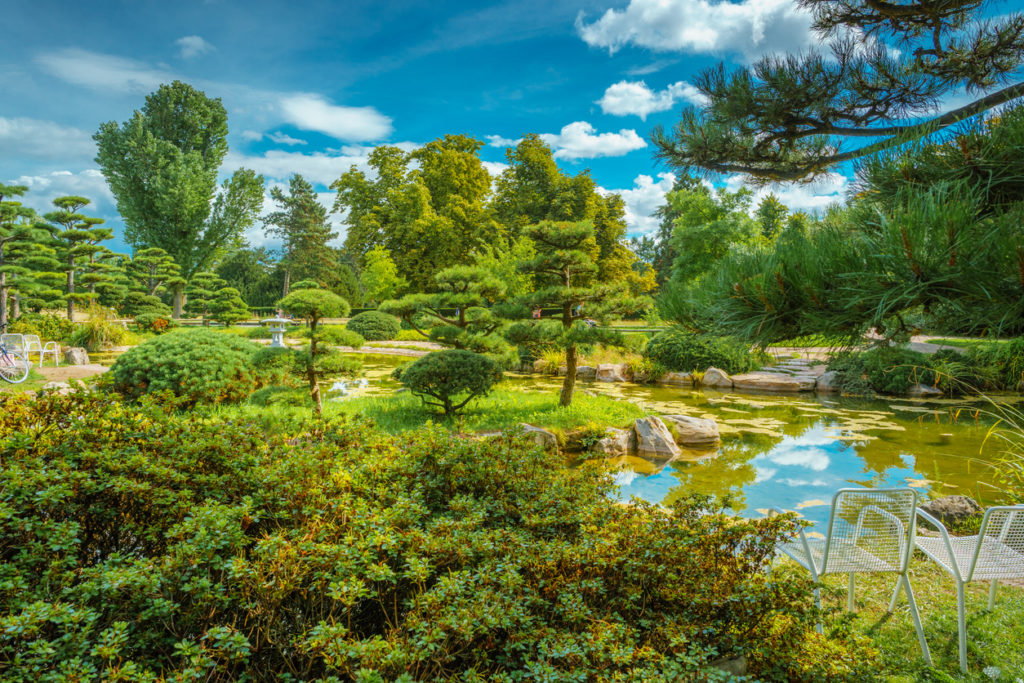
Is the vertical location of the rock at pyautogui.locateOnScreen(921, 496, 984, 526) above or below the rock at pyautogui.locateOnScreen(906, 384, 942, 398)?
below

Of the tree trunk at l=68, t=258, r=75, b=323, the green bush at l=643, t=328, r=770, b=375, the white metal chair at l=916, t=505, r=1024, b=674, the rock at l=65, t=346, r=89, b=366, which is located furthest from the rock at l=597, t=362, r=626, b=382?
the tree trunk at l=68, t=258, r=75, b=323

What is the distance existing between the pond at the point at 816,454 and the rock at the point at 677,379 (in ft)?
5.49

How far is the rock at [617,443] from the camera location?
589 centimetres

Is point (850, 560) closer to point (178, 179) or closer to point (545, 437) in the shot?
point (545, 437)

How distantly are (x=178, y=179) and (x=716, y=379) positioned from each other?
87.7 feet

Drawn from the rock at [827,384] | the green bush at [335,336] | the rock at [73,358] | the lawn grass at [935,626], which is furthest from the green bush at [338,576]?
the rock at [73,358]

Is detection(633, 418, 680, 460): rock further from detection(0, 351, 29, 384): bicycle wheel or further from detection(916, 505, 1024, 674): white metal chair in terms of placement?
detection(0, 351, 29, 384): bicycle wheel

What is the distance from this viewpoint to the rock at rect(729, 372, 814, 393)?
1034 centimetres

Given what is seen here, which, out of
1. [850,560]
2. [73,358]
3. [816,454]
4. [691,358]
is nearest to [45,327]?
[73,358]

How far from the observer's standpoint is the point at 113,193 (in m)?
25.6

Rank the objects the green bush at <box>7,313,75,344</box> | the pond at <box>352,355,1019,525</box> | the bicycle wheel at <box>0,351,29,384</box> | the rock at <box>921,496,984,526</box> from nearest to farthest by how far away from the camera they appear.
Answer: the rock at <box>921,496,984,526</box>
the pond at <box>352,355,1019,525</box>
the bicycle wheel at <box>0,351,29,384</box>
the green bush at <box>7,313,75,344</box>

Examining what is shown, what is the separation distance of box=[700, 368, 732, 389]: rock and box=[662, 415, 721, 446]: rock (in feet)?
15.2

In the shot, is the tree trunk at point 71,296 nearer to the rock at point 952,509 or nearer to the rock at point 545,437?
the rock at point 545,437

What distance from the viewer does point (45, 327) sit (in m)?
13.9
